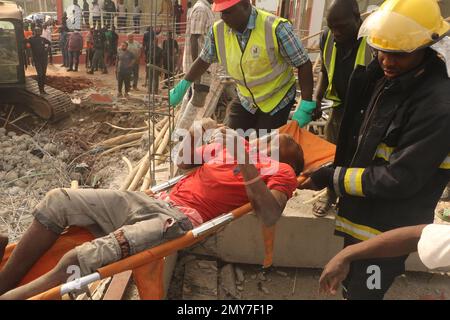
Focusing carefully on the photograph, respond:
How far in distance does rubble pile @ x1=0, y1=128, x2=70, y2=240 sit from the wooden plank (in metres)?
2.47

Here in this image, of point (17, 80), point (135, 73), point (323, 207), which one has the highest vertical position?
point (323, 207)

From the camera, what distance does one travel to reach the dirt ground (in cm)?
351

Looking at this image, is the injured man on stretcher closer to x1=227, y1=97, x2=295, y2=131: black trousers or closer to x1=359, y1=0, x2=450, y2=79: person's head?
x1=227, y1=97, x2=295, y2=131: black trousers

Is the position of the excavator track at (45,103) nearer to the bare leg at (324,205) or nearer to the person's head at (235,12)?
the person's head at (235,12)

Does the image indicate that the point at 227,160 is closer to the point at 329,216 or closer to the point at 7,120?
the point at 329,216

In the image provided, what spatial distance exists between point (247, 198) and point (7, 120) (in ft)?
28.2

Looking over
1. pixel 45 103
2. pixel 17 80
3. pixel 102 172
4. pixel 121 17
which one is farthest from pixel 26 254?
pixel 121 17

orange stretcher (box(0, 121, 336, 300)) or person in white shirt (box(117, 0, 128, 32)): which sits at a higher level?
person in white shirt (box(117, 0, 128, 32))

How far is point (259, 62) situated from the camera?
3.21 m

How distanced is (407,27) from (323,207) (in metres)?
1.88

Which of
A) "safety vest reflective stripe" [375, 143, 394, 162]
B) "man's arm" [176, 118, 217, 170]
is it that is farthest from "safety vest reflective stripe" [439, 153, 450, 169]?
"man's arm" [176, 118, 217, 170]

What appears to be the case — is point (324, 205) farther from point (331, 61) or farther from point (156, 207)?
point (156, 207)

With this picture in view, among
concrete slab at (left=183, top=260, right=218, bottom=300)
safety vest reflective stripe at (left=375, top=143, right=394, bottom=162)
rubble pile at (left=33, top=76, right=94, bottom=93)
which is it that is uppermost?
safety vest reflective stripe at (left=375, top=143, right=394, bottom=162)

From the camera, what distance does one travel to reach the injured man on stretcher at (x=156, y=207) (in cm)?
214
